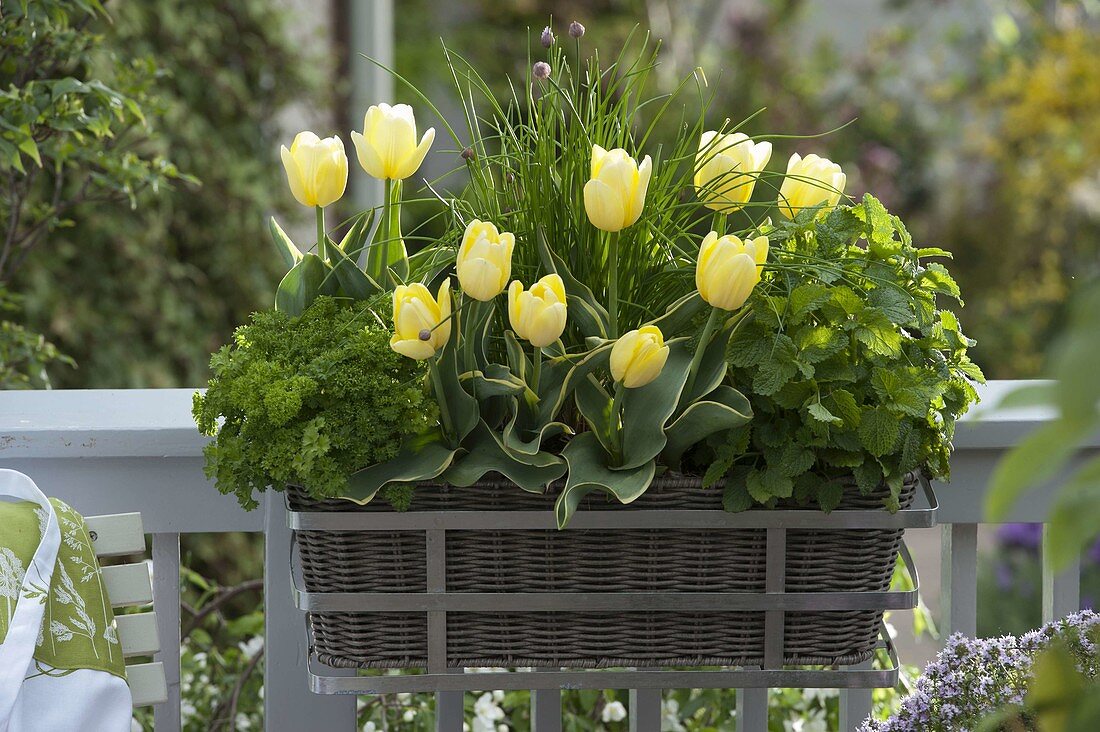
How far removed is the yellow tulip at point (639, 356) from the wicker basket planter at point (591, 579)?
4.8 inches

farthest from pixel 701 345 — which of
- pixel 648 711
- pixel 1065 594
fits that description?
pixel 1065 594

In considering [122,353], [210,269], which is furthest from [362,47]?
[122,353]

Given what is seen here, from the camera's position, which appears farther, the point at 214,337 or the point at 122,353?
the point at 214,337

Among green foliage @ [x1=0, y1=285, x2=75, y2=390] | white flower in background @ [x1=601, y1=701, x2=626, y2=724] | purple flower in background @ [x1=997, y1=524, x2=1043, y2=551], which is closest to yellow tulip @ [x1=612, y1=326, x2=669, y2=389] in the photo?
white flower in background @ [x1=601, y1=701, x2=626, y2=724]

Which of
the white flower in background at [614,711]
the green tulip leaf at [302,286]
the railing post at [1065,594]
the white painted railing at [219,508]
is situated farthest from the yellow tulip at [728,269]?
the white flower in background at [614,711]

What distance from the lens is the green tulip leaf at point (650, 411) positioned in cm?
80

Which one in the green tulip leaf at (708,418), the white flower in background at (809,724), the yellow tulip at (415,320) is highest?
the yellow tulip at (415,320)

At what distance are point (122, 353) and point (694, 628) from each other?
5.61ft

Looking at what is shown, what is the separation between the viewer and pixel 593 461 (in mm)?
824

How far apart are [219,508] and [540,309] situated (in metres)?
0.52

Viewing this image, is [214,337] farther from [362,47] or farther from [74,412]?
[362,47]

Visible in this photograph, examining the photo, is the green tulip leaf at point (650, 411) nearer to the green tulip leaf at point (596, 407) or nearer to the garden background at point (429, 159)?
the green tulip leaf at point (596, 407)

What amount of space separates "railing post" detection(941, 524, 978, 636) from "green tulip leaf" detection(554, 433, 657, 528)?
474 mm

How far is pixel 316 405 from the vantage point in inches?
31.9
